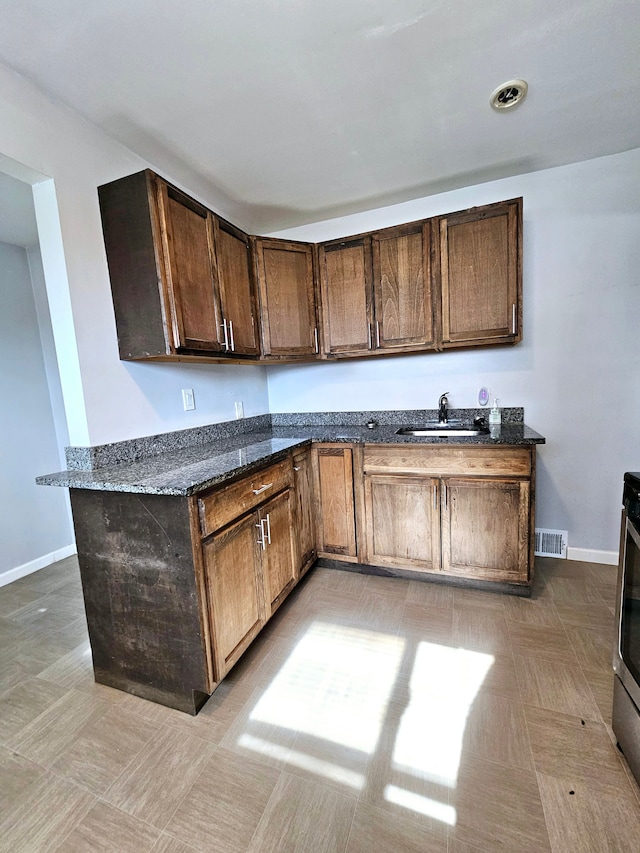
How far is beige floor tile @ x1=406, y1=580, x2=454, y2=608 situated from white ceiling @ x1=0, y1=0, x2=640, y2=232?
2501 mm

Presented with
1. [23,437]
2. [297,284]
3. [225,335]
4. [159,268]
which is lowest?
[23,437]

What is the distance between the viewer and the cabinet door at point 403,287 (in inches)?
85.9

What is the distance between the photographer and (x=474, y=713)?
1313mm

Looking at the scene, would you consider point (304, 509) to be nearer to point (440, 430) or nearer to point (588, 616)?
point (440, 430)

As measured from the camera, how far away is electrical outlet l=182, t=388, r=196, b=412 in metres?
2.11

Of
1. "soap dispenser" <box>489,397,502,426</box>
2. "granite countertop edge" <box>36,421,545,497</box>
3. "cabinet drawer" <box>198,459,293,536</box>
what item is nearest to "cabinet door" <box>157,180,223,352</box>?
"granite countertop edge" <box>36,421,545,497</box>

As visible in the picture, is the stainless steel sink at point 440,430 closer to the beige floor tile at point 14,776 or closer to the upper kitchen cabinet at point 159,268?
the upper kitchen cabinet at point 159,268

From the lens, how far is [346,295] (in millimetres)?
2406

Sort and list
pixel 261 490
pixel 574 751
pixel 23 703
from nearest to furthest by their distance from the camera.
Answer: pixel 574 751 → pixel 23 703 → pixel 261 490

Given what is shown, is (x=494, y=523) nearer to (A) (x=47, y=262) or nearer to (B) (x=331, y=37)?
(B) (x=331, y=37)

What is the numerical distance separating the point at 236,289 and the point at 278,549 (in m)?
1.51

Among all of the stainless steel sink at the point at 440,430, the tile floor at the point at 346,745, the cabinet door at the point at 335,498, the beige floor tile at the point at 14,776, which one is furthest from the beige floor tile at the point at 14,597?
the stainless steel sink at the point at 440,430

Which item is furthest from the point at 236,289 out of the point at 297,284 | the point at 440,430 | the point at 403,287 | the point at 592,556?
the point at 592,556

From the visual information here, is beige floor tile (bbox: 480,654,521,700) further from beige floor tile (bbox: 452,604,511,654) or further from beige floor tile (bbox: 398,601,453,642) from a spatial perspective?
beige floor tile (bbox: 398,601,453,642)
